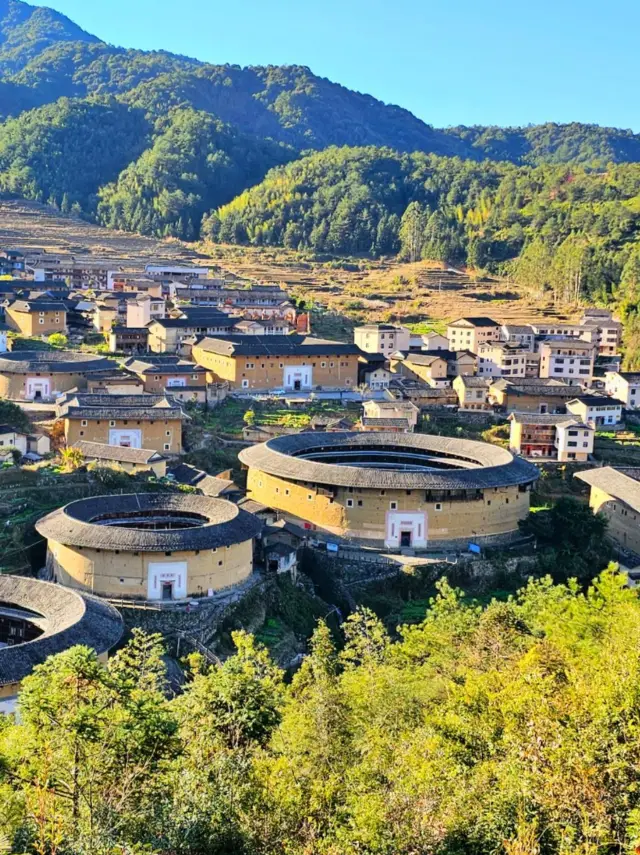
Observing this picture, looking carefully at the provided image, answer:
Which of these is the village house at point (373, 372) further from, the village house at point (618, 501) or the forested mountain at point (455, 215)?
the forested mountain at point (455, 215)

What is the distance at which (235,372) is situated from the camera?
45.7m

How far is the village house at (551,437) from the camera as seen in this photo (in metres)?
39.5

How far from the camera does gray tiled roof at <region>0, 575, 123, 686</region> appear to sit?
64.0 ft

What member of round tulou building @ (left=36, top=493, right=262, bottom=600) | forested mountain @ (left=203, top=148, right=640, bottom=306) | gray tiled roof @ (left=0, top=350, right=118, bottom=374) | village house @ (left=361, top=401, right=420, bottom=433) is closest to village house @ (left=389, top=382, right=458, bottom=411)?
village house @ (left=361, top=401, right=420, bottom=433)

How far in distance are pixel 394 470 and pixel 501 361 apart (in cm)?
1874

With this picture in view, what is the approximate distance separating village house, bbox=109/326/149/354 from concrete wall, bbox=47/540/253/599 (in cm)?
2390

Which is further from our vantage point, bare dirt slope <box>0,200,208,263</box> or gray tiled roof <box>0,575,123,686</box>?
bare dirt slope <box>0,200,208,263</box>

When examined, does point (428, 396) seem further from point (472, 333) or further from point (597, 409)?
point (472, 333)

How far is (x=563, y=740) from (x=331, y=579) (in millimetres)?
18762

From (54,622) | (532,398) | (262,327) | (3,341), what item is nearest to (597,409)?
(532,398)

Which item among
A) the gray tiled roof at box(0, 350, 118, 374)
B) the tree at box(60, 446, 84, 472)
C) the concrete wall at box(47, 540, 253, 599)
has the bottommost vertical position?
the concrete wall at box(47, 540, 253, 599)

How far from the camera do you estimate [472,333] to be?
54875 mm

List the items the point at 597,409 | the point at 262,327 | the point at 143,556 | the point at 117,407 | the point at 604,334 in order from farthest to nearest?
the point at 604,334
the point at 262,327
the point at 597,409
the point at 117,407
the point at 143,556

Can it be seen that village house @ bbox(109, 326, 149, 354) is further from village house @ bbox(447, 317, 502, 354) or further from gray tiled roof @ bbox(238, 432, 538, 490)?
village house @ bbox(447, 317, 502, 354)
